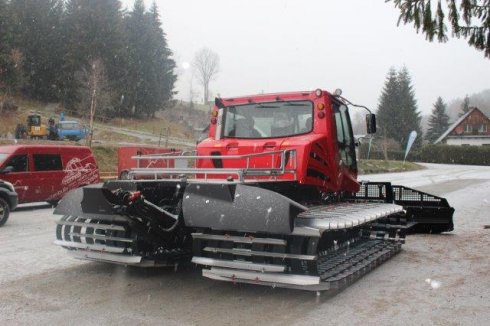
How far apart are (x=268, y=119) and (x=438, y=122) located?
86381mm

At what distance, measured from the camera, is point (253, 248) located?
5238 millimetres

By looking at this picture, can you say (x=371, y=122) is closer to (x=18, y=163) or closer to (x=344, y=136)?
(x=344, y=136)

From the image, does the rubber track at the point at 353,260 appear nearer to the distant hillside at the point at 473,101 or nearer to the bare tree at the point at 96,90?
the bare tree at the point at 96,90

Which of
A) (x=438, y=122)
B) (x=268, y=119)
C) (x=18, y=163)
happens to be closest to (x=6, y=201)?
(x=18, y=163)

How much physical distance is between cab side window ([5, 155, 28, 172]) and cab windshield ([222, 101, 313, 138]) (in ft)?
27.9

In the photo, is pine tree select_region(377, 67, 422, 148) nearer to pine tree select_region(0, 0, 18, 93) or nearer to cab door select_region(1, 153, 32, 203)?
pine tree select_region(0, 0, 18, 93)

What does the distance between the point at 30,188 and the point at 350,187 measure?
9.89 metres

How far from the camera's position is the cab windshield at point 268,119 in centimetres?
712

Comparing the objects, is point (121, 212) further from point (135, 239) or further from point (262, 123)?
point (262, 123)

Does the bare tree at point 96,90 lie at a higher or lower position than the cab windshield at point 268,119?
higher

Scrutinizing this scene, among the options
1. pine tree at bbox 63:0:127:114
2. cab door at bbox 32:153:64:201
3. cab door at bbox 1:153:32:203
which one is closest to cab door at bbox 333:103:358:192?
cab door at bbox 1:153:32:203

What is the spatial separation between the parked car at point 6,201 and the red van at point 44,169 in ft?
6.98

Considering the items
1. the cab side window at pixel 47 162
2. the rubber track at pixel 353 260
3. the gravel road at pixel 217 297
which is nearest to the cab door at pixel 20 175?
the cab side window at pixel 47 162

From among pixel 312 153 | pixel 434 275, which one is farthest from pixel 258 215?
pixel 434 275
